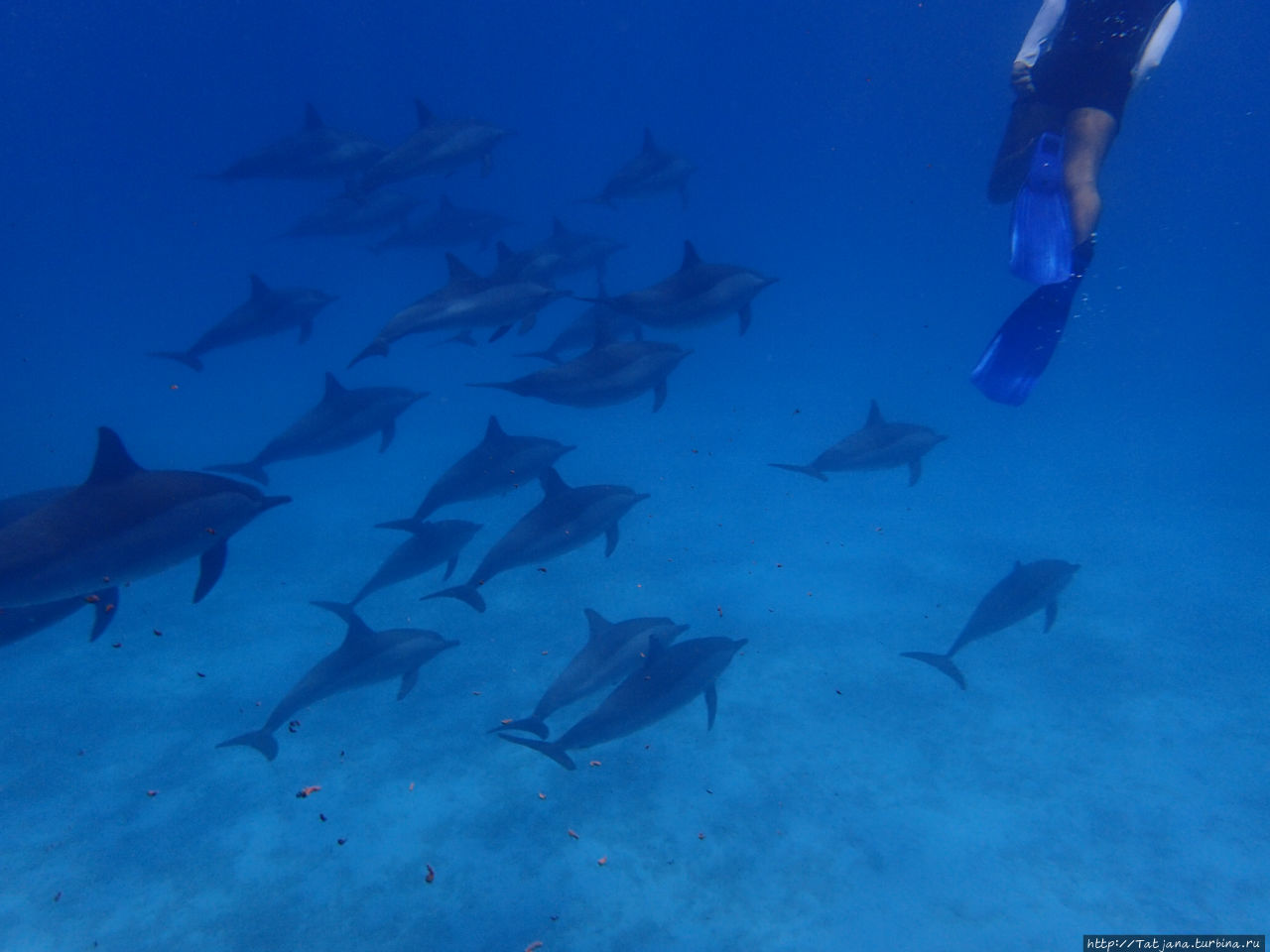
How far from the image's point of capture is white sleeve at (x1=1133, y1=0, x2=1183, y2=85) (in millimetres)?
4645

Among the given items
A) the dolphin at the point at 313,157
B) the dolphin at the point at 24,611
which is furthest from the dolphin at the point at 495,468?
the dolphin at the point at 313,157

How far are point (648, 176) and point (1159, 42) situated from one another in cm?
786

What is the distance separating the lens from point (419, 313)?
22.1ft

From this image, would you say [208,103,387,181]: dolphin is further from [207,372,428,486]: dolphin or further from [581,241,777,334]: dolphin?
[581,241,777,334]: dolphin

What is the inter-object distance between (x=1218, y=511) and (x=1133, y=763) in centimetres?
1108

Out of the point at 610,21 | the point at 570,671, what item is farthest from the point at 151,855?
the point at 610,21

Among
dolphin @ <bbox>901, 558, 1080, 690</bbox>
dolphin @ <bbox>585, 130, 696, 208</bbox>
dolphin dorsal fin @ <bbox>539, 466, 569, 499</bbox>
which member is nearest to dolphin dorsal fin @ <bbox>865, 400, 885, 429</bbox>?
dolphin @ <bbox>901, 558, 1080, 690</bbox>

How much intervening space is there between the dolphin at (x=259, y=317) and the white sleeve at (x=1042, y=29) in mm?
8483

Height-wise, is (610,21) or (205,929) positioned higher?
(610,21)

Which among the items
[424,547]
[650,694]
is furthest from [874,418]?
[424,547]

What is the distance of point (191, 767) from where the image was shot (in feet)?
21.6

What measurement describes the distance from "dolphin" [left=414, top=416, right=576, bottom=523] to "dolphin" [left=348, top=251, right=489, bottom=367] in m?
1.26

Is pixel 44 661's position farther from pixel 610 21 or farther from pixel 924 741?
pixel 610 21

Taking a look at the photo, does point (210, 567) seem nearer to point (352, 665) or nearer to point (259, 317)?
point (352, 665)
